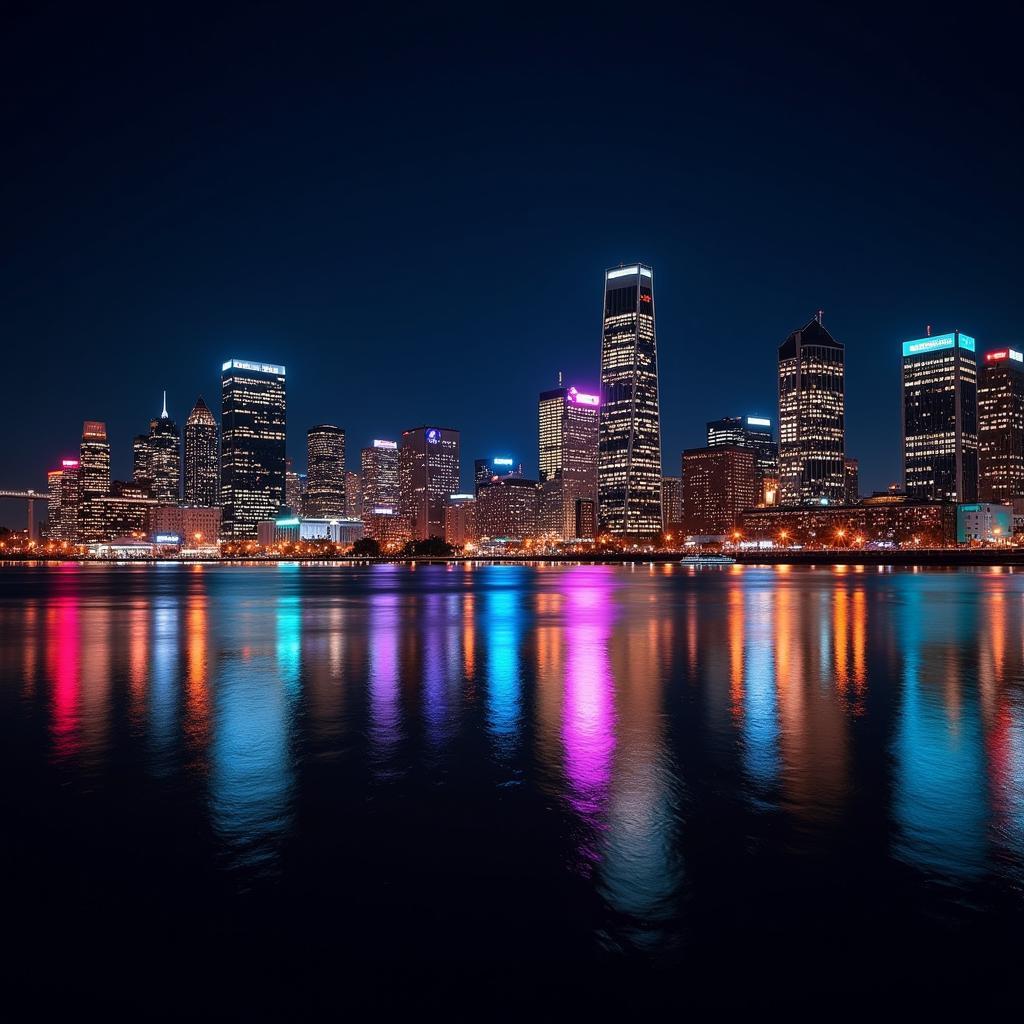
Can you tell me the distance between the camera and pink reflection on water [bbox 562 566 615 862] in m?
12.1

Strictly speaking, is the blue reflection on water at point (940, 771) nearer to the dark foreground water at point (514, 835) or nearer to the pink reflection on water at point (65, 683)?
the dark foreground water at point (514, 835)

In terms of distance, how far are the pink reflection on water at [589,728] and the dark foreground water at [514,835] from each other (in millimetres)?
105

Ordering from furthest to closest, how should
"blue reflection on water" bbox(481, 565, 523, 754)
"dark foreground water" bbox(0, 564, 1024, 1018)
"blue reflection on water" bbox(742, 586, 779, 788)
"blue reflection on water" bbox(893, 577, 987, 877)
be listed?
1. "blue reflection on water" bbox(481, 565, 523, 754)
2. "blue reflection on water" bbox(742, 586, 779, 788)
3. "blue reflection on water" bbox(893, 577, 987, 877)
4. "dark foreground water" bbox(0, 564, 1024, 1018)

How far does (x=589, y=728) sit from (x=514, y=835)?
21.9 ft

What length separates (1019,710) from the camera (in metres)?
19.0

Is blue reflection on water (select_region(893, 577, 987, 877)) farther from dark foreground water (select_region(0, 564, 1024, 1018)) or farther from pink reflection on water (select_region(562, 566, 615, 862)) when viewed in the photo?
pink reflection on water (select_region(562, 566, 615, 862))

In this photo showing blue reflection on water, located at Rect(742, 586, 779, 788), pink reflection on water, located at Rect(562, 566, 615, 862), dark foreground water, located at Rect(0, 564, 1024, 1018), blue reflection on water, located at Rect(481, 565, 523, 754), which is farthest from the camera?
blue reflection on water, located at Rect(481, 565, 523, 754)

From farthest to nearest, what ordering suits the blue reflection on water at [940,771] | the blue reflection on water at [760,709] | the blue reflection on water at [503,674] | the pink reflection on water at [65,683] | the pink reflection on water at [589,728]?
1. the blue reflection on water at [503,674]
2. the pink reflection on water at [65,683]
3. the blue reflection on water at [760,709]
4. the pink reflection on water at [589,728]
5. the blue reflection on water at [940,771]

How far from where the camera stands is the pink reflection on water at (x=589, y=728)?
12.1m

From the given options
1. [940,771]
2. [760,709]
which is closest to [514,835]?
[940,771]

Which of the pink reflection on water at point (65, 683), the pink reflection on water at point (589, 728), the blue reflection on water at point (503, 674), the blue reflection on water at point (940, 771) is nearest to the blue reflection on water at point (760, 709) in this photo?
the blue reflection on water at point (940, 771)

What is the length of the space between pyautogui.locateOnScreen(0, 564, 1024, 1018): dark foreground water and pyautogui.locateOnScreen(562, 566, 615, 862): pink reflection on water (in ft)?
0.35

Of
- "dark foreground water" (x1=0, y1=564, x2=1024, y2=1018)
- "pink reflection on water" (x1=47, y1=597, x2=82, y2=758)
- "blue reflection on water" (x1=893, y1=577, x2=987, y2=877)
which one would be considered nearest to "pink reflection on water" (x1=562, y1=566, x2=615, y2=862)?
"dark foreground water" (x1=0, y1=564, x2=1024, y2=1018)

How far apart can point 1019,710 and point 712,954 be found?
15290 millimetres
